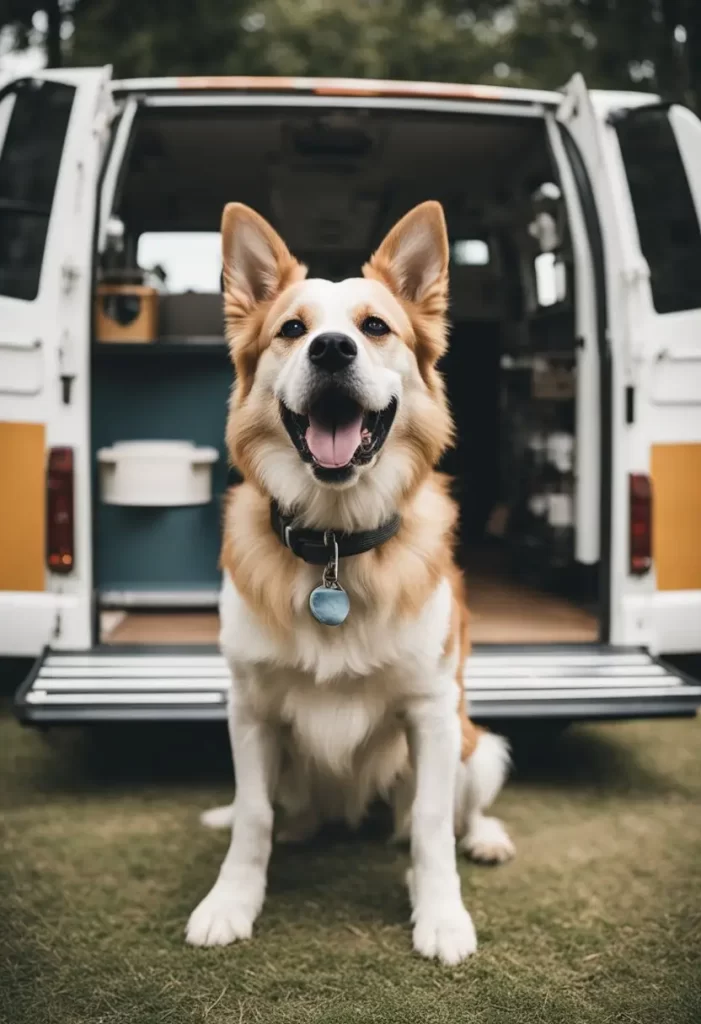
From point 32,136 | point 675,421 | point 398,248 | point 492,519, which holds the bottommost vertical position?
point 492,519

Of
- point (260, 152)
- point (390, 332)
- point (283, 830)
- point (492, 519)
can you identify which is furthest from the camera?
point (492, 519)

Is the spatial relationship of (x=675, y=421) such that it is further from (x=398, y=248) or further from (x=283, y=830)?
(x=283, y=830)

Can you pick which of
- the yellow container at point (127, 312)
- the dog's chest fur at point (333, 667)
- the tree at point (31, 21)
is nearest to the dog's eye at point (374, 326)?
the dog's chest fur at point (333, 667)

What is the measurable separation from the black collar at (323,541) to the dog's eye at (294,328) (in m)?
0.43

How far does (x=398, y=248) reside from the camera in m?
2.35

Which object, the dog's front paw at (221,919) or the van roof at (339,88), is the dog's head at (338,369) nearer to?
the dog's front paw at (221,919)

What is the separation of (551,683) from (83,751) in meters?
1.70

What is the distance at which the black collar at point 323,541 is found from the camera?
7.21 feet

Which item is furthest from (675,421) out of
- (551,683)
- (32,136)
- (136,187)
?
Answer: (136,187)

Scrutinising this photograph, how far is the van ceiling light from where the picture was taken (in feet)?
18.6

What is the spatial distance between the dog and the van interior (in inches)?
37.5

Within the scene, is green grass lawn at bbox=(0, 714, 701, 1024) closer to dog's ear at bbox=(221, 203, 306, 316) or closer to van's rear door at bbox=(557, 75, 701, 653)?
van's rear door at bbox=(557, 75, 701, 653)

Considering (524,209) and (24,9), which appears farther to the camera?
(24,9)

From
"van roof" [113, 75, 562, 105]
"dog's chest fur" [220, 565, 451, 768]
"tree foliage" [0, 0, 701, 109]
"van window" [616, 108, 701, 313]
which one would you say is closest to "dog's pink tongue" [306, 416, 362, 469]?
"dog's chest fur" [220, 565, 451, 768]
